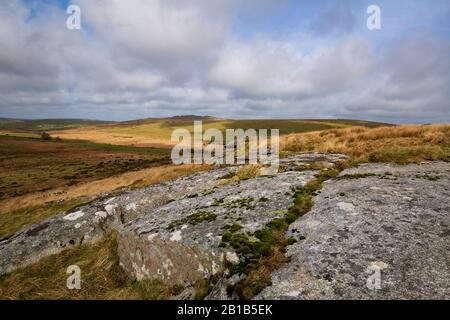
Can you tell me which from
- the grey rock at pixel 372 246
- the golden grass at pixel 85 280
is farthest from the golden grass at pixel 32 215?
the grey rock at pixel 372 246

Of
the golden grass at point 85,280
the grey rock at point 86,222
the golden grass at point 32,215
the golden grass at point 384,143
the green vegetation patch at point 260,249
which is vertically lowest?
the golden grass at point 32,215

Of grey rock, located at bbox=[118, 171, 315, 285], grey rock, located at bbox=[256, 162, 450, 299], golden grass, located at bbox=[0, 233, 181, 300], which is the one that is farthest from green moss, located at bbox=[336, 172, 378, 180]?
golden grass, located at bbox=[0, 233, 181, 300]

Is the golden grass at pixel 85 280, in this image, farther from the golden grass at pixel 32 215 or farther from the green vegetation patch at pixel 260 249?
the golden grass at pixel 32 215

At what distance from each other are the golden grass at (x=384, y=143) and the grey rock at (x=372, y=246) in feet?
18.2

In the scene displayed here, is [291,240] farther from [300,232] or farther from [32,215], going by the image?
[32,215]

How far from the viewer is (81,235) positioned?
44.1 feet

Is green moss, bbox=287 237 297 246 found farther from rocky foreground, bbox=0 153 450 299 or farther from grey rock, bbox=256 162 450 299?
grey rock, bbox=256 162 450 299

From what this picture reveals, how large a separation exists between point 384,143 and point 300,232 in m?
16.7

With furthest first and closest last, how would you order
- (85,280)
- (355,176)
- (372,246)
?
(355,176) → (85,280) → (372,246)

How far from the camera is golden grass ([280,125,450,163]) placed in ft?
56.0

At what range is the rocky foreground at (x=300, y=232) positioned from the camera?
624 cm

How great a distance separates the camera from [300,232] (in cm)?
855

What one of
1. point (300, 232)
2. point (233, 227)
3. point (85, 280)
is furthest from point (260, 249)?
point (85, 280)
